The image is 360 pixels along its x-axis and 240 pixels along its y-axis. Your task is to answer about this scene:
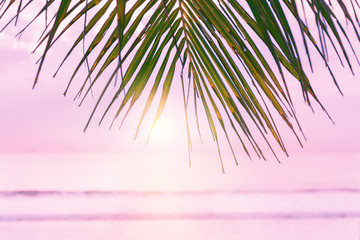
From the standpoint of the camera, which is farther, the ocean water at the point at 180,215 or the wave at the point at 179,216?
the wave at the point at 179,216

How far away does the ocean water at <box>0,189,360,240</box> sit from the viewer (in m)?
1.95

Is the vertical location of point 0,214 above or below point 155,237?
above

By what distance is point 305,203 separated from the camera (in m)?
2.71

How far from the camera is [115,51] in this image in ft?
1.62

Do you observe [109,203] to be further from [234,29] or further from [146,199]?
[234,29]

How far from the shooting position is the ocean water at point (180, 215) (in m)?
1.95

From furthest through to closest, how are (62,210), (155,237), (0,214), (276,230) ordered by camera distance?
Answer: 1. (62,210)
2. (0,214)
3. (276,230)
4. (155,237)

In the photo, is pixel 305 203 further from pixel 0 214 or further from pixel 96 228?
pixel 0 214

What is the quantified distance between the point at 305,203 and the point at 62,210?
125 cm

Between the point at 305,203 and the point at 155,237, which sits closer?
the point at 155,237

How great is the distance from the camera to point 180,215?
→ 2.45 m

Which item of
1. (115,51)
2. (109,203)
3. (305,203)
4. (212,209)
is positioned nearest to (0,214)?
(109,203)

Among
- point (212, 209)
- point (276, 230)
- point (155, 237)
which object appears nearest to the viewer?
point (155, 237)

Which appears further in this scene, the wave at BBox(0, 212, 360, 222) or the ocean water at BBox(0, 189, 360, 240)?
the wave at BBox(0, 212, 360, 222)
